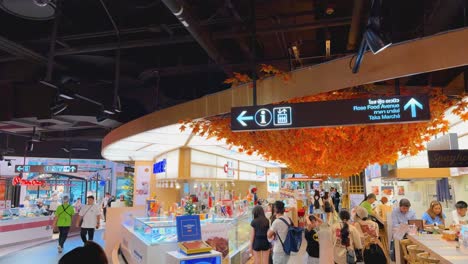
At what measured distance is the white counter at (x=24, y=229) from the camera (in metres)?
12.2

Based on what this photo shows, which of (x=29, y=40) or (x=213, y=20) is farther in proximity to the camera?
(x=29, y=40)

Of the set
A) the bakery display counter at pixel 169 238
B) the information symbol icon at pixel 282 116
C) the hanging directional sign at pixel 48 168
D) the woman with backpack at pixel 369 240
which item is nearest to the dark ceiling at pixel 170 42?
the information symbol icon at pixel 282 116

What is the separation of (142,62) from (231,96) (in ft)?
14.3

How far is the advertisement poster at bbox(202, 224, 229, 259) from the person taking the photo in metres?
6.59

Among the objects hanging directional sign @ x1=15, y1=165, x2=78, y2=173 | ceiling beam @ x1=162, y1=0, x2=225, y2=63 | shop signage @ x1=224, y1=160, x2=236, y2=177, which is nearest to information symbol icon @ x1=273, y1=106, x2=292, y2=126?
ceiling beam @ x1=162, y1=0, x2=225, y2=63

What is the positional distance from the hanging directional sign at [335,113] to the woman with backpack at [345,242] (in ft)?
8.28

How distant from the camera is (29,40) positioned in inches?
283

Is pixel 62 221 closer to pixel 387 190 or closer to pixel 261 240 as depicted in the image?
pixel 261 240

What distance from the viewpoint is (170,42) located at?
22.2 feet

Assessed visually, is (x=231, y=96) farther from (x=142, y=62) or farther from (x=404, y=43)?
(x=142, y=62)

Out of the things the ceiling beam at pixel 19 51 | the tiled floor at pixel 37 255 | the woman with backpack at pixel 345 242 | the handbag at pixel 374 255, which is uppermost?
the ceiling beam at pixel 19 51

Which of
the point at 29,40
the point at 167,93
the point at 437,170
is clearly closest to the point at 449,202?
the point at 437,170

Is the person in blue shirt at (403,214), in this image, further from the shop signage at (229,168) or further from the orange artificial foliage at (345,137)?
the shop signage at (229,168)

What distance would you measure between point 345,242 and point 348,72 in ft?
9.99
